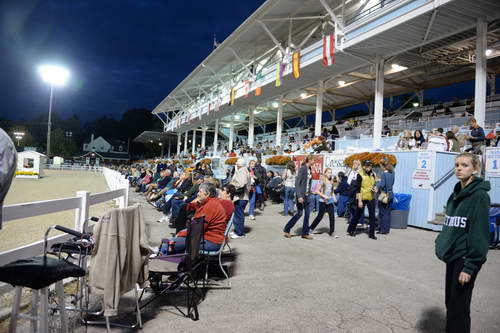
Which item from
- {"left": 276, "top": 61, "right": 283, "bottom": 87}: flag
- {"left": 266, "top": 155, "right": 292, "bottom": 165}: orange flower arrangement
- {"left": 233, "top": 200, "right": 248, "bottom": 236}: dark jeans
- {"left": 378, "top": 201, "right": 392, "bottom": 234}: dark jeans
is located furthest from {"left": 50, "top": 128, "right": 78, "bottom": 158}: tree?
{"left": 378, "top": 201, "right": 392, "bottom": 234}: dark jeans

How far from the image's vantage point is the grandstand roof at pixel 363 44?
11867 millimetres

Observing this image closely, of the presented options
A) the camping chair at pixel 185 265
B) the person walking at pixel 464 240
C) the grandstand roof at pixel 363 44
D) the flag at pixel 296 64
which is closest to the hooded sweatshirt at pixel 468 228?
the person walking at pixel 464 240

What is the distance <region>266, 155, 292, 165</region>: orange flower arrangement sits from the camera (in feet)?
52.1

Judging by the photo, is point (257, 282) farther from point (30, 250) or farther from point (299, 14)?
point (299, 14)

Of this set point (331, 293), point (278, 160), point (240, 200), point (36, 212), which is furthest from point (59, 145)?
point (331, 293)

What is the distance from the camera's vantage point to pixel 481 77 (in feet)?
37.7

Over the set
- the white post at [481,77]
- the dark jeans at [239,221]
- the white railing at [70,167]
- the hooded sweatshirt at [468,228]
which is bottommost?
the dark jeans at [239,221]

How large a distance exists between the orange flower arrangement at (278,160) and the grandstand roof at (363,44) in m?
5.50

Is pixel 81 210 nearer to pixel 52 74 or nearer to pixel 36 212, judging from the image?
pixel 36 212

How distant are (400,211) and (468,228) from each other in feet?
24.3

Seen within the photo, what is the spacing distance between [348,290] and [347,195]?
6.83 m

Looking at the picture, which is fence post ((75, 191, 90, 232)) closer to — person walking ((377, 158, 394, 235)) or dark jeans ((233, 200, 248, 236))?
dark jeans ((233, 200, 248, 236))

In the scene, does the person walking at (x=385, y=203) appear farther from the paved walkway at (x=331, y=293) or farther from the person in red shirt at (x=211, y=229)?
the person in red shirt at (x=211, y=229)

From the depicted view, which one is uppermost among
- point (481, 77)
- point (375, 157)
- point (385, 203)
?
point (481, 77)
